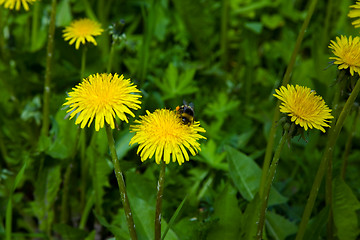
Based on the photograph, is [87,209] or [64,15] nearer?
[87,209]

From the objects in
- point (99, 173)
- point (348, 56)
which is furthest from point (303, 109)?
point (99, 173)

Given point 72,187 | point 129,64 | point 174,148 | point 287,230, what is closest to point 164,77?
point 129,64

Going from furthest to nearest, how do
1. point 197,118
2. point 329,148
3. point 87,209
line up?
1. point 197,118
2. point 87,209
3. point 329,148

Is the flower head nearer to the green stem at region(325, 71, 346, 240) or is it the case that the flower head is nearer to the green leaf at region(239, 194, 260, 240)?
the green stem at region(325, 71, 346, 240)

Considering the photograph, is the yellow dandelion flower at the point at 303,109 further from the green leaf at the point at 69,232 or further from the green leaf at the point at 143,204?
the green leaf at the point at 69,232

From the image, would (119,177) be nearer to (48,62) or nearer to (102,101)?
(102,101)

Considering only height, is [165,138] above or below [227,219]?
above

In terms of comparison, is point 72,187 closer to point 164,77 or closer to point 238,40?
point 164,77
